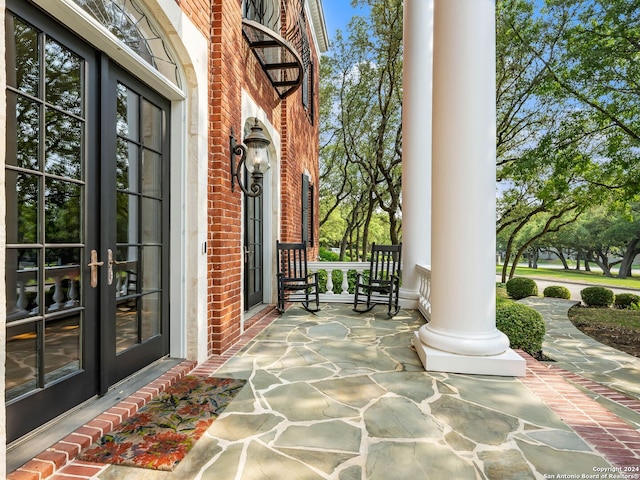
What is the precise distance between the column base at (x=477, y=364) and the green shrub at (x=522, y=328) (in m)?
1.16

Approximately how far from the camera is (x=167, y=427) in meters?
2.00

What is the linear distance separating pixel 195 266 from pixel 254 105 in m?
2.37

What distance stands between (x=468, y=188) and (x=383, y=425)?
6.19 ft

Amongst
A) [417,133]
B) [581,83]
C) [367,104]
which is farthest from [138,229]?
[367,104]

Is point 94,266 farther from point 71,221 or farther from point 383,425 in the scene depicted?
point 383,425

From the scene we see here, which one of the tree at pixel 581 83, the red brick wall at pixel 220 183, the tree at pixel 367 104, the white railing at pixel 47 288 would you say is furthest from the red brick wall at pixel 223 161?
the tree at pixel 367 104

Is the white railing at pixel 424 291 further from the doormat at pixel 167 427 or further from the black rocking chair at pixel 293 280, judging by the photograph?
the doormat at pixel 167 427

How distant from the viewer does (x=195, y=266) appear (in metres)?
2.96

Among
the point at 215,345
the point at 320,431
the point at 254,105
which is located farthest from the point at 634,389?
the point at 254,105

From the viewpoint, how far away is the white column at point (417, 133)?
5.14 metres

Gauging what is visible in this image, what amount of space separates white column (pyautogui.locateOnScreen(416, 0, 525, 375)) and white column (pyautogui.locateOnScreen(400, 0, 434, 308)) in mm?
2330

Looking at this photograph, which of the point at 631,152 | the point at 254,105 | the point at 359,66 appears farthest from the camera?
the point at 359,66

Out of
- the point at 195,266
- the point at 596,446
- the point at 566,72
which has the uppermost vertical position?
the point at 566,72

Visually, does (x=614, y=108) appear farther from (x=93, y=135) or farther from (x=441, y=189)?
(x=93, y=135)
